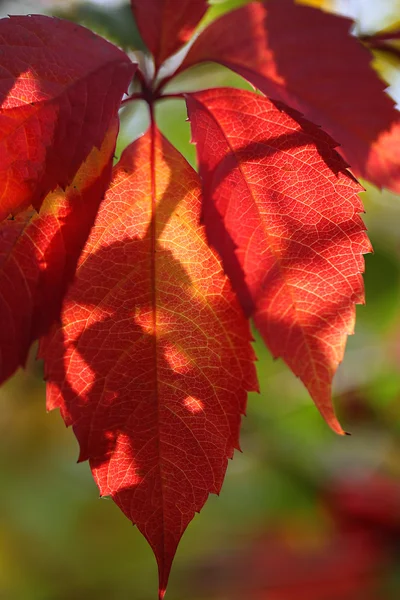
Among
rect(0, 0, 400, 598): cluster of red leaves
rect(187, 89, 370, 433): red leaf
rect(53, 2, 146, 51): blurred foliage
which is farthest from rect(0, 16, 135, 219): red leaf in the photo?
rect(53, 2, 146, 51): blurred foliage

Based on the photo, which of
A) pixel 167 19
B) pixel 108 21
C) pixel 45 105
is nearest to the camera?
pixel 45 105

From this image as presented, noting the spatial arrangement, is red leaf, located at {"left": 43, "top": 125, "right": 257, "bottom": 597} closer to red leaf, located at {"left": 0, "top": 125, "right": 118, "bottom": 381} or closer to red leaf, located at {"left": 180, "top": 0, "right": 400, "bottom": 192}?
red leaf, located at {"left": 0, "top": 125, "right": 118, "bottom": 381}

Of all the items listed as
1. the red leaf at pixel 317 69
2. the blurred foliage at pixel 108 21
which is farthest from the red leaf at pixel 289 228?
the blurred foliage at pixel 108 21

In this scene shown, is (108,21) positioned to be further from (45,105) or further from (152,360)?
(152,360)

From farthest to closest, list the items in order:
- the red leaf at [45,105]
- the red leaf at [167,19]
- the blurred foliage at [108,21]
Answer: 1. the blurred foliage at [108,21]
2. the red leaf at [167,19]
3. the red leaf at [45,105]

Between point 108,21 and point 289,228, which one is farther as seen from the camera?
point 108,21

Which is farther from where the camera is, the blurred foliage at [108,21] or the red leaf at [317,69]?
the blurred foliage at [108,21]

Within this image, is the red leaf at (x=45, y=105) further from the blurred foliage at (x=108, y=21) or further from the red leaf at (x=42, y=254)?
the blurred foliage at (x=108, y=21)

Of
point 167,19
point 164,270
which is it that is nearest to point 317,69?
point 167,19
